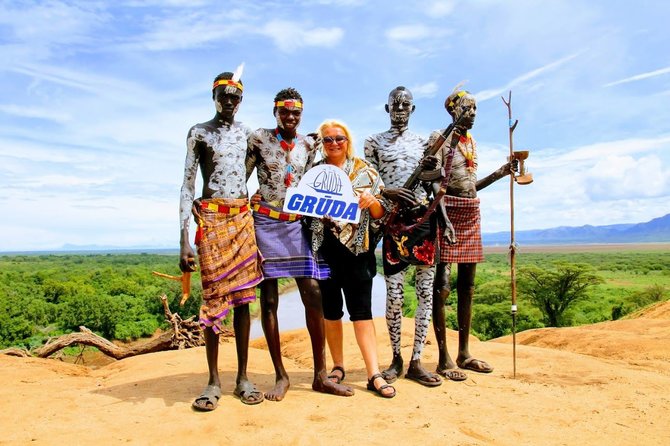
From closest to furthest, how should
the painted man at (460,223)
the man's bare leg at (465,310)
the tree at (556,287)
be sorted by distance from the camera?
the painted man at (460,223) < the man's bare leg at (465,310) < the tree at (556,287)

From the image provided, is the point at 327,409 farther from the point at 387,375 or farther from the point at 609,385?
the point at 609,385

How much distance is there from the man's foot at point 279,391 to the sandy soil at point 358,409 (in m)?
0.08

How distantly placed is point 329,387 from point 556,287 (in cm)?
2963

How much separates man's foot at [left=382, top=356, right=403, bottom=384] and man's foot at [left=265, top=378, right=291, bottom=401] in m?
0.93

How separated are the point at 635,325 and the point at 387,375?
20.5ft

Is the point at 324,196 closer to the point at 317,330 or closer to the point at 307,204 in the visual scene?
the point at 307,204

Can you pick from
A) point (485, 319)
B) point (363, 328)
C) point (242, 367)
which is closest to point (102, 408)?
point (242, 367)

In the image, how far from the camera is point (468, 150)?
17.4 ft

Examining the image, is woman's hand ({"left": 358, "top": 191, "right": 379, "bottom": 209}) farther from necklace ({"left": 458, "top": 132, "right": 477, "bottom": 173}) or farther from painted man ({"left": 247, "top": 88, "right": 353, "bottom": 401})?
necklace ({"left": 458, "top": 132, "right": 477, "bottom": 173})

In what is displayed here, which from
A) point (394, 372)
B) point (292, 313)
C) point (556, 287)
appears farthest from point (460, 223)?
point (292, 313)

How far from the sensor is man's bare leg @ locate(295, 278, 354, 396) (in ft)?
14.5

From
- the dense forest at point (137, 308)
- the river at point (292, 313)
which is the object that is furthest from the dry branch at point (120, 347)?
the dense forest at point (137, 308)

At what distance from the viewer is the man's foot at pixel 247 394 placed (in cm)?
415

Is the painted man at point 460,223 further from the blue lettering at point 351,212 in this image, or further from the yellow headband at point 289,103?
the yellow headband at point 289,103
